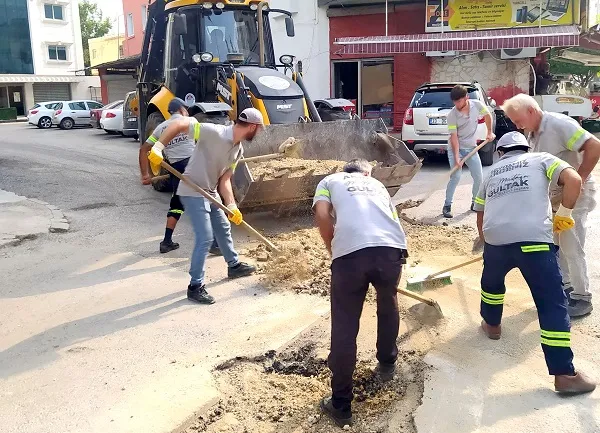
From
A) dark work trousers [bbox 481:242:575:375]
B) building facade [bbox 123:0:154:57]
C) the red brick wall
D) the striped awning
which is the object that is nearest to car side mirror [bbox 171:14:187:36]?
dark work trousers [bbox 481:242:575:375]

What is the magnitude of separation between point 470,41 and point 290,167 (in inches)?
428

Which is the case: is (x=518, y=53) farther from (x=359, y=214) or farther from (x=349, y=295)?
(x=349, y=295)

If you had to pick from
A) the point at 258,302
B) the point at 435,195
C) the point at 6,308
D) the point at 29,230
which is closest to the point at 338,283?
the point at 258,302

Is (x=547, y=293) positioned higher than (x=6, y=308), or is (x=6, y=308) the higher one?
(x=547, y=293)

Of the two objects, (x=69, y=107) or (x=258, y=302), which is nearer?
(x=258, y=302)

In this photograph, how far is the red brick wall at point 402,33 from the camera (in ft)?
59.0

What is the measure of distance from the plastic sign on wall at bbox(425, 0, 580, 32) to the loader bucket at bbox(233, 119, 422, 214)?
35.2 ft

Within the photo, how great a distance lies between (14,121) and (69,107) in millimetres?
12032

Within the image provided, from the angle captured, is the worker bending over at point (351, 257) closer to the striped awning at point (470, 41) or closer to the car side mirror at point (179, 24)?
the car side mirror at point (179, 24)

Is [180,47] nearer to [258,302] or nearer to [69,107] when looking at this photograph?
[258,302]

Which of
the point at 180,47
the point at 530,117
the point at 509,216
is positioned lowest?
the point at 509,216

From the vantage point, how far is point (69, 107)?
25.2 m

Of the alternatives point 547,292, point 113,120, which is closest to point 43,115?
point 113,120

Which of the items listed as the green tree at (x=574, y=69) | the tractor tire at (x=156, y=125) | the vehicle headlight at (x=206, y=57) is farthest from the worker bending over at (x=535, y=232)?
the green tree at (x=574, y=69)
